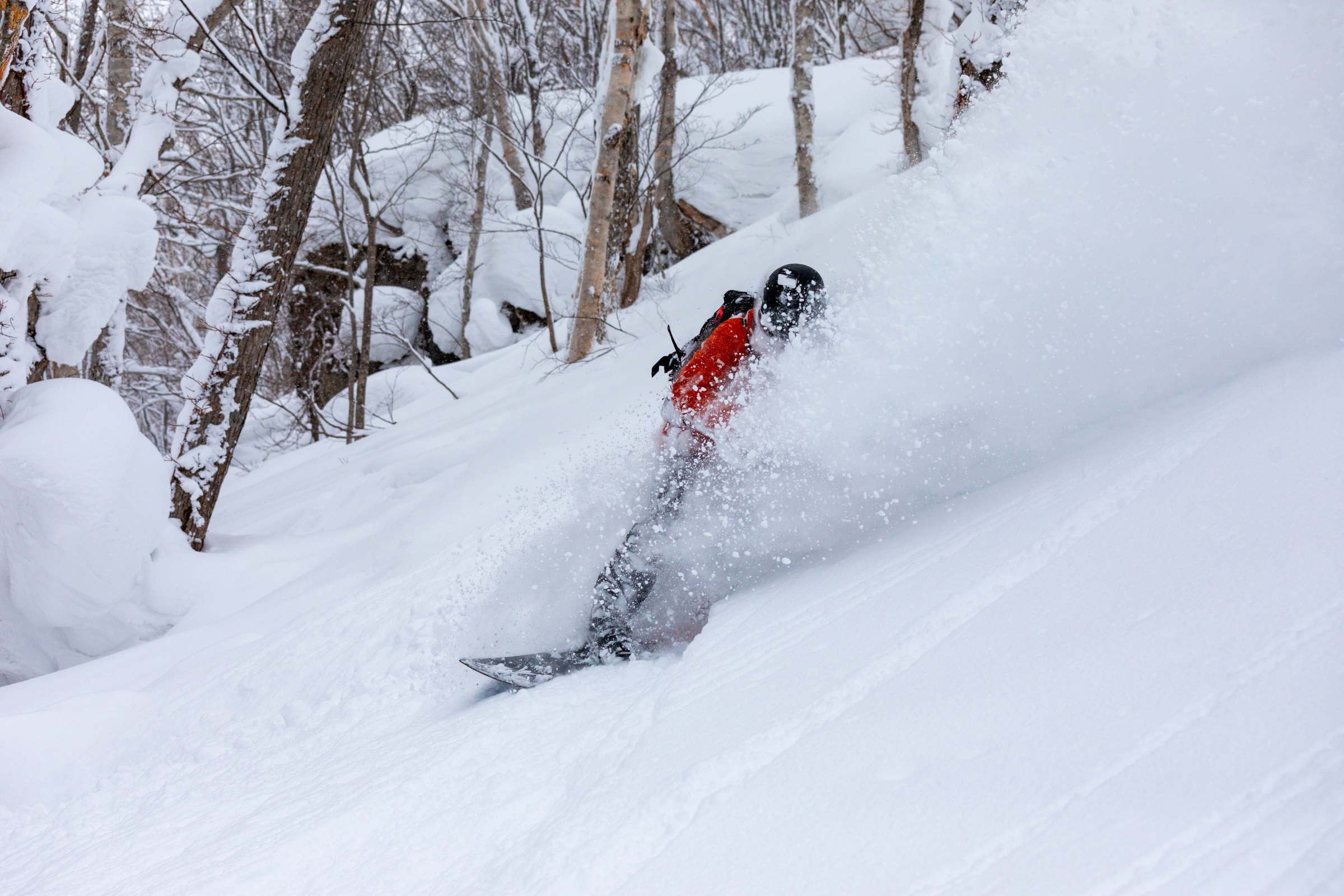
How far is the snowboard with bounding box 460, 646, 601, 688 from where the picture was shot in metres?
2.66

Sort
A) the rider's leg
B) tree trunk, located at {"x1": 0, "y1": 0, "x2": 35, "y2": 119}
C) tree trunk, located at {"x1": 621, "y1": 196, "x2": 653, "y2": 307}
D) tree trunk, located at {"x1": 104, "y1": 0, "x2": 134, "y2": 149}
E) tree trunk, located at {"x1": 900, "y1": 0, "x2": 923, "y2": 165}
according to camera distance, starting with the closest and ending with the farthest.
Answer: the rider's leg
tree trunk, located at {"x1": 0, "y1": 0, "x2": 35, "y2": 119}
tree trunk, located at {"x1": 104, "y1": 0, "x2": 134, "y2": 149}
tree trunk, located at {"x1": 621, "y1": 196, "x2": 653, "y2": 307}
tree trunk, located at {"x1": 900, "y1": 0, "x2": 923, "y2": 165}

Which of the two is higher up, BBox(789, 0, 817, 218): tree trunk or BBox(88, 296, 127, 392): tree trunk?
BBox(789, 0, 817, 218): tree trunk

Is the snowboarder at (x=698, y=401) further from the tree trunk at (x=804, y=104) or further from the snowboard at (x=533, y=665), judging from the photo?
the tree trunk at (x=804, y=104)

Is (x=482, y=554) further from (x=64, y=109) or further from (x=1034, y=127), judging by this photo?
(x=64, y=109)

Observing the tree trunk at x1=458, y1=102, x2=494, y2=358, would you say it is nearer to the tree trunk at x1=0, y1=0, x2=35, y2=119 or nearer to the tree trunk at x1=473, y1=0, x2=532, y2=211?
the tree trunk at x1=473, y1=0, x2=532, y2=211

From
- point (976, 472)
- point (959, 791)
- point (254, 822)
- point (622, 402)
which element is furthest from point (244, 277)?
point (959, 791)

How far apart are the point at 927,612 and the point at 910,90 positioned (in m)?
9.29

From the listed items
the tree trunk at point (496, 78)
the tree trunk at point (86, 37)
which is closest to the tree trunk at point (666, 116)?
the tree trunk at point (496, 78)

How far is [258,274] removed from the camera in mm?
4699

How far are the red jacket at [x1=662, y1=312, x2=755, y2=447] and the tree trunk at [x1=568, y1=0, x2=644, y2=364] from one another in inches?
139

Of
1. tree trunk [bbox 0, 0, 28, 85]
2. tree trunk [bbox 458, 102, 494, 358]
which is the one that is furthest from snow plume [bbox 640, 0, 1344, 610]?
tree trunk [bbox 458, 102, 494, 358]

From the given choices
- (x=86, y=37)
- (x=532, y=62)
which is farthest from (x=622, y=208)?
(x=86, y=37)

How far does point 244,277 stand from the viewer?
4680 mm

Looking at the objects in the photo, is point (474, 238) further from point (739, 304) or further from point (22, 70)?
point (739, 304)
